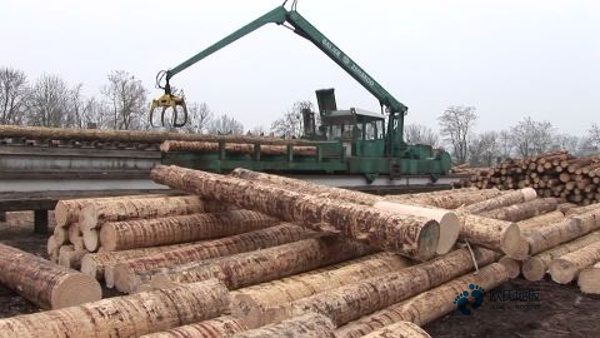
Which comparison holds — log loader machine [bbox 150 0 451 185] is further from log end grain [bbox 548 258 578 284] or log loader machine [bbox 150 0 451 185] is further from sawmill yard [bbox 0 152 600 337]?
log end grain [bbox 548 258 578 284]

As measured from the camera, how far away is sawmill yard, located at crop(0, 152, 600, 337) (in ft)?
12.7

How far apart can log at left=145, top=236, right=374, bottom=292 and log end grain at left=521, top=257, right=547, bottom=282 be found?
216 centimetres

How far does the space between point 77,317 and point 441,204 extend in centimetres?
626

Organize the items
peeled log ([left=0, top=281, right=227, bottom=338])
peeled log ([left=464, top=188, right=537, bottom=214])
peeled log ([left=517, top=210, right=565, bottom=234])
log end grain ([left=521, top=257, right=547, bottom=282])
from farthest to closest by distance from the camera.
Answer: peeled log ([left=517, top=210, right=565, bottom=234]) < peeled log ([left=464, top=188, right=537, bottom=214]) < log end grain ([left=521, top=257, right=547, bottom=282]) < peeled log ([left=0, top=281, right=227, bottom=338])

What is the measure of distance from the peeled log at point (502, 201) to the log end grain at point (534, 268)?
1188mm

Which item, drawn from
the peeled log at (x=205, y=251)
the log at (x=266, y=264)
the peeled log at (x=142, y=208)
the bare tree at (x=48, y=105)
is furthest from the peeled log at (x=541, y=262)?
the bare tree at (x=48, y=105)

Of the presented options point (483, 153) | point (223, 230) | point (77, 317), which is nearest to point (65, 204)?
point (223, 230)

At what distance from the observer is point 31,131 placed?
9.98 metres

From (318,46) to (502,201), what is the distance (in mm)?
6925

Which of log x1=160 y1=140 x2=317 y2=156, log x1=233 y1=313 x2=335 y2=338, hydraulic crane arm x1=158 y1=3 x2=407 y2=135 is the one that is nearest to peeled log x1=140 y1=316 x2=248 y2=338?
log x1=233 y1=313 x2=335 y2=338

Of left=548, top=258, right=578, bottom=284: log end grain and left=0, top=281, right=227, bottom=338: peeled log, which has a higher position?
left=0, top=281, right=227, bottom=338: peeled log

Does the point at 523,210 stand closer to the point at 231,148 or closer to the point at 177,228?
the point at 177,228

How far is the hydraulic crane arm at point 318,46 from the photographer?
12072 millimetres

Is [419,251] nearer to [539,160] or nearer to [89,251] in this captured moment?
[89,251]
